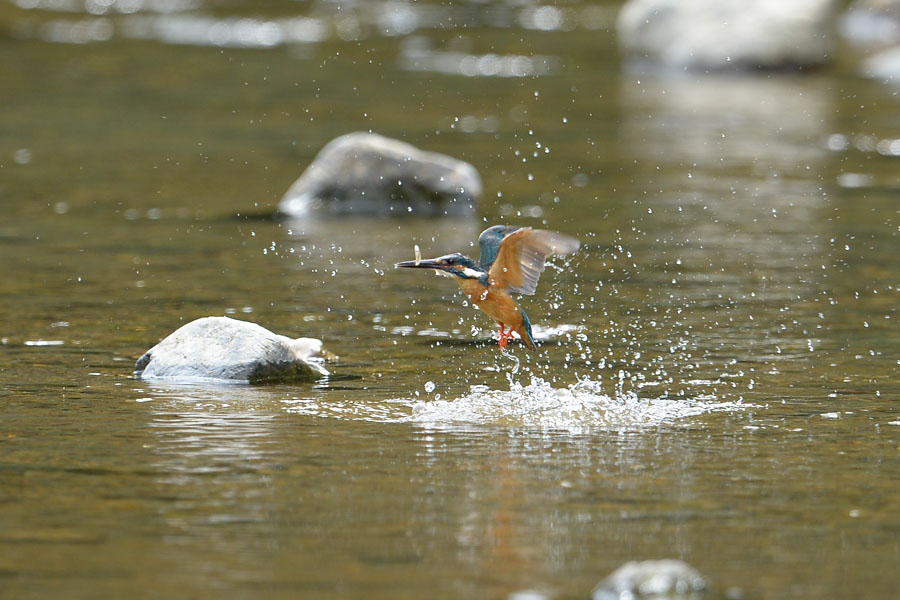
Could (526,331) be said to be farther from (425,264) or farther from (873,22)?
(873,22)

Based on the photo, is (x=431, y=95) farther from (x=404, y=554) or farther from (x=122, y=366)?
(x=404, y=554)

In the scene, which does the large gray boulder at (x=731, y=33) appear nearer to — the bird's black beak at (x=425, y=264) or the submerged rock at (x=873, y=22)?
the submerged rock at (x=873, y=22)

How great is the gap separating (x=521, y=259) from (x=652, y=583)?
2.77 metres

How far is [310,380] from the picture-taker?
8.43 meters

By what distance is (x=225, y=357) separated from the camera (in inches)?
330

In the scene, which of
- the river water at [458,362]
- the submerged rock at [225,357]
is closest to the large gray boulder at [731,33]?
the river water at [458,362]

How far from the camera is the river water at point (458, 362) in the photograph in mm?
5531

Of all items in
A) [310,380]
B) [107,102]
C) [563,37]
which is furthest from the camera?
[563,37]

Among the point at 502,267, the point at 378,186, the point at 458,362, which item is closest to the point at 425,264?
the point at 502,267

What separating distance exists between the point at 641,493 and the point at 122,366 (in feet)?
11.4

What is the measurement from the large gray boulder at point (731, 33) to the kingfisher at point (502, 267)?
20.1 m

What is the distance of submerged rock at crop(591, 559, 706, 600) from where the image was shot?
493 centimetres

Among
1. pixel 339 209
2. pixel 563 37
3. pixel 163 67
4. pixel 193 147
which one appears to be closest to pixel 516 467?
pixel 339 209

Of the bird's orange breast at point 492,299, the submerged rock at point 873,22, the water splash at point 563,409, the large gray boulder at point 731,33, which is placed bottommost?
the water splash at point 563,409
